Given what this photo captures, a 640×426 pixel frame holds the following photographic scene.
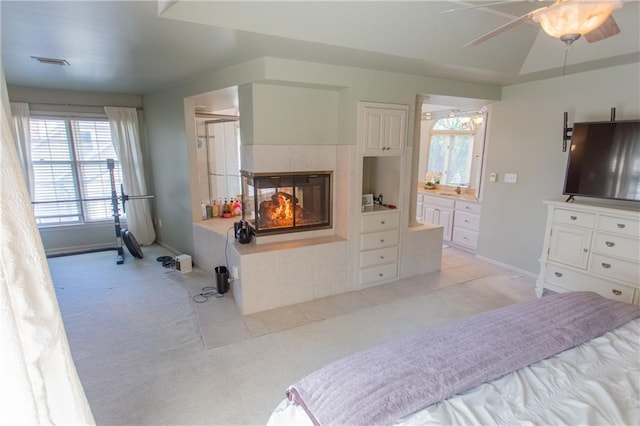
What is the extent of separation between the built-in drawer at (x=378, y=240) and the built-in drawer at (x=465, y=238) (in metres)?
1.78

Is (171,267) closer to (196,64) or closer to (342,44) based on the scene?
(196,64)

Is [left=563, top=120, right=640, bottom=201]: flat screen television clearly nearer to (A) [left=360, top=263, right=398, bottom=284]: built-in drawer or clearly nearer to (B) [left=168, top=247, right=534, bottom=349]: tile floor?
(B) [left=168, top=247, right=534, bottom=349]: tile floor

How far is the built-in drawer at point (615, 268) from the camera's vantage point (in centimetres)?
283

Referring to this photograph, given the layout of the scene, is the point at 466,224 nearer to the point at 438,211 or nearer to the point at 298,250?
the point at 438,211

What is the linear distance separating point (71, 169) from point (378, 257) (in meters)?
4.79

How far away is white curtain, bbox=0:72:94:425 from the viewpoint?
90 centimetres

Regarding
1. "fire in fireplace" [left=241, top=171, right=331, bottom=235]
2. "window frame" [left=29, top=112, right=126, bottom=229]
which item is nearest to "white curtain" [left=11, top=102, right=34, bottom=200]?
"window frame" [left=29, top=112, right=126, bottom=229]

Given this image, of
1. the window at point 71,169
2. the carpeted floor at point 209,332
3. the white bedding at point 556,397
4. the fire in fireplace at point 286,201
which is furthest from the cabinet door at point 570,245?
the window at point 71,169

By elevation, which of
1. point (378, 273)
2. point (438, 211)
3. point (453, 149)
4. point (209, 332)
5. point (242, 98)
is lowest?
point (209, 332)

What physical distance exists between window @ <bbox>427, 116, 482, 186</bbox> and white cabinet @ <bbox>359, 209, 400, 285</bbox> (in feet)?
8.84

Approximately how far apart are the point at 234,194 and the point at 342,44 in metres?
2.96

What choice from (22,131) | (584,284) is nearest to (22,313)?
(584,284)

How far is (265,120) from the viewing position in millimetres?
3174

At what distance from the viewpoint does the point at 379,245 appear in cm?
377
